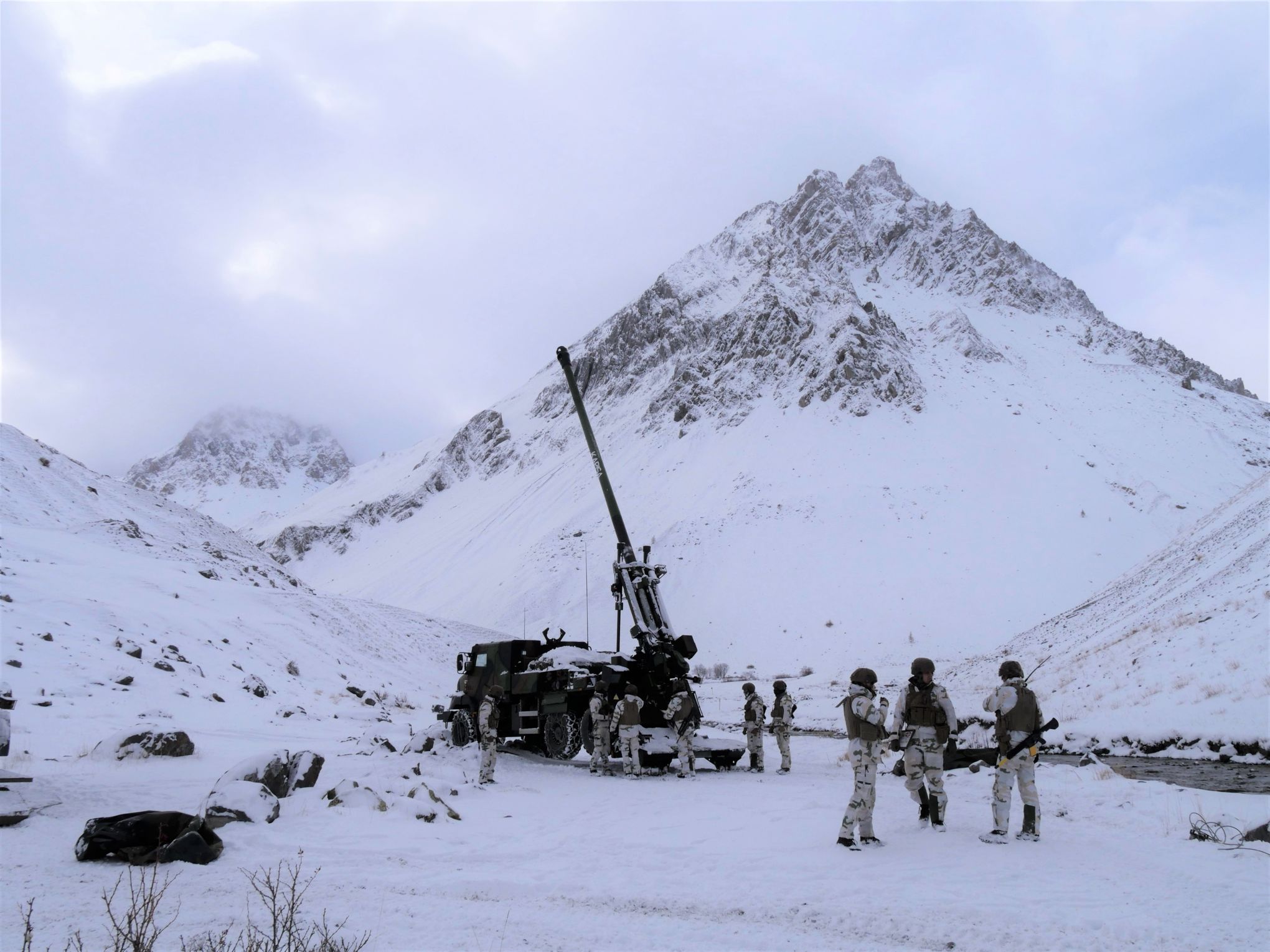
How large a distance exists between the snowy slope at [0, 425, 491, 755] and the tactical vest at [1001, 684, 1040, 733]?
1259cm

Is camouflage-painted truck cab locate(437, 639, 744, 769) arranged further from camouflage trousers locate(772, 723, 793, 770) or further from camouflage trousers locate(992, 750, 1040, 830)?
camouflage trousers locate(992, 750, 1040, 830)

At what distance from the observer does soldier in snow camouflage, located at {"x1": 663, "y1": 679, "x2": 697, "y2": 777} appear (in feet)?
45.2

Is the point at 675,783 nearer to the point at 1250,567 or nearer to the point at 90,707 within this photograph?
the point at 90,707

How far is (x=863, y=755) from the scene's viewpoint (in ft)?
25.5

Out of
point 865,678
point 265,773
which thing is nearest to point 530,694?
point 265,773

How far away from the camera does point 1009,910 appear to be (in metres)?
5.77

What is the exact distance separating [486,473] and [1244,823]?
275 ft

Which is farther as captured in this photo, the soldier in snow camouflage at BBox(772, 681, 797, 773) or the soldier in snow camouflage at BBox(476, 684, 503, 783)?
the soldier in snow camouflage at BBox(772, 681, 797, 773)

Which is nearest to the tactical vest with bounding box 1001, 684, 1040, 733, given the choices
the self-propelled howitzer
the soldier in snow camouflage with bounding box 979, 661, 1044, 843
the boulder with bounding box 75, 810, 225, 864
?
the soldier in snow camouflage with bounding box 979, 661, 1044, 843

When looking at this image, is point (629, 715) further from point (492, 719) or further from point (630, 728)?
point (492, 719)

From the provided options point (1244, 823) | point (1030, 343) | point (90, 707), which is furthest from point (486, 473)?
point (1244, 823)

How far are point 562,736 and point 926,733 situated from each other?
9.14 metres

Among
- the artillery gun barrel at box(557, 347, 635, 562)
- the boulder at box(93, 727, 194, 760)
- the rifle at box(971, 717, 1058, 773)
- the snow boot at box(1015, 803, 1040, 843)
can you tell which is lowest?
the boulder at box(93, 727, 194, 760)

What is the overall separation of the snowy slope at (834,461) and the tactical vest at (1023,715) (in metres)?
18.9
